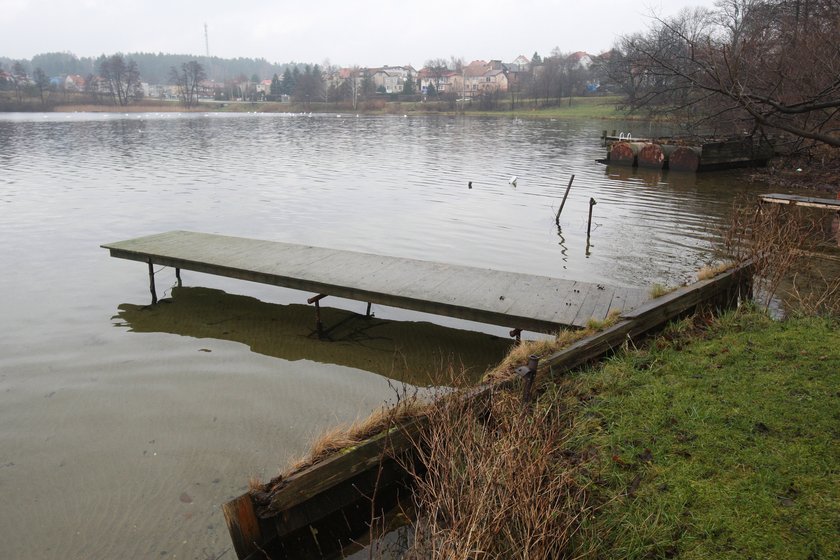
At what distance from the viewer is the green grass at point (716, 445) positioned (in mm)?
3795

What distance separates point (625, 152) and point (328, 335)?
27.3 meters

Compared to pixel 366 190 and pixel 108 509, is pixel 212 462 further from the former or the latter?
pixel 366 190

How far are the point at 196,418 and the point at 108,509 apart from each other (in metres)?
1.66

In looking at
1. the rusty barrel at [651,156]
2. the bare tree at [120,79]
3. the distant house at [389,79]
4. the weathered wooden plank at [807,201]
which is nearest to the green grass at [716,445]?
the weathered wooden plank at [807,201]

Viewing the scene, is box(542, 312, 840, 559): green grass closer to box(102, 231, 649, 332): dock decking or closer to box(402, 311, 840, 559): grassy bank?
box(402, 311, 840, 559): grassy bank

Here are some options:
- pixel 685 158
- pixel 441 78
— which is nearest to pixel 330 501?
pixel 685 158

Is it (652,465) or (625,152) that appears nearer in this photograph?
(652,465)

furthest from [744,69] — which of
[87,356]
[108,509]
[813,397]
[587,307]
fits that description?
[87,356]

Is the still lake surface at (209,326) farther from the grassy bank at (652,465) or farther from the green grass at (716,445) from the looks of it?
the green grass at (716,445)

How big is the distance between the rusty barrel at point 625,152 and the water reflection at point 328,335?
2602 cm

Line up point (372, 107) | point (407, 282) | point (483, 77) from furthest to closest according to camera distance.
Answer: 1. point (483, 77)
2. point (372, 107)
3. point (407, 282)

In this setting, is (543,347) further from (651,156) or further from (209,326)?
(651,156)

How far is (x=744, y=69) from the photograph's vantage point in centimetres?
894

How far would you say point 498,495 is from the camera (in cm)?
385
